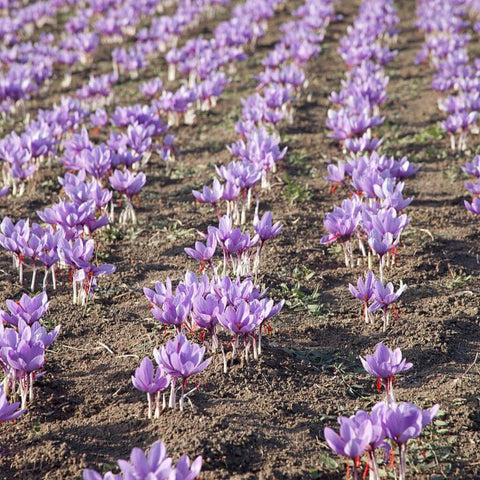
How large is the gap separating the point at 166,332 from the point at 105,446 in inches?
40.1

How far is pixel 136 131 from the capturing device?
6383mm

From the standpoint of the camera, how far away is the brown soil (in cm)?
297

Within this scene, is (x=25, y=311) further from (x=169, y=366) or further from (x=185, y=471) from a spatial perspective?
(x=185, y=471)

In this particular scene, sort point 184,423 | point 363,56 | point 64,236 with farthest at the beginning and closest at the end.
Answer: point 363,56 → point 64,236 → point 184,423

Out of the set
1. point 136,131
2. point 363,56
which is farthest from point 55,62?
point 136,131

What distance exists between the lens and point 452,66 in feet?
30.9

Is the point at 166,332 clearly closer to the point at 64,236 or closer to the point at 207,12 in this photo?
the point at 64,236

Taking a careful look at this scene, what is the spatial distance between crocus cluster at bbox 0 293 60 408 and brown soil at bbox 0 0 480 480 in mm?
135

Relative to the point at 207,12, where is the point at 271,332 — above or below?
below

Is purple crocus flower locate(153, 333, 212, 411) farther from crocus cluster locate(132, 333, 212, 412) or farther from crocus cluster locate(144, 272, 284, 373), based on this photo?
crocus cluster locate(144, 272, 284, 373)

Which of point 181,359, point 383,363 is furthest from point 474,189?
point 181,359

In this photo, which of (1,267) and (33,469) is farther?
(1,267)

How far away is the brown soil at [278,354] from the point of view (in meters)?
2.97

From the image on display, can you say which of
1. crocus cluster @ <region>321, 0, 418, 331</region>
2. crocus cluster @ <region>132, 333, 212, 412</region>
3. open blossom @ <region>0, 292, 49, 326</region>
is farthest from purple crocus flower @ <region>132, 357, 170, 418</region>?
crocus cluster @ <region>321, 0, 418, 331</region>
